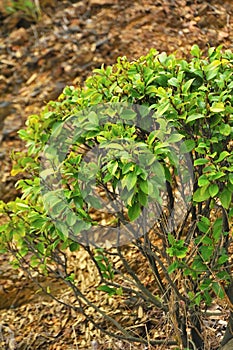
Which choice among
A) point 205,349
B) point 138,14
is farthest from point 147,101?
point 138,14

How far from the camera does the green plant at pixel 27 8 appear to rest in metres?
5.78

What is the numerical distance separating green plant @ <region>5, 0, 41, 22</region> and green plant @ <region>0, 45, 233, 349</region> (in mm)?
3001

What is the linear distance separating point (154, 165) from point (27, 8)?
3994mm

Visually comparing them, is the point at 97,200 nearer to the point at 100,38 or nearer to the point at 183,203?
the point at 183,203

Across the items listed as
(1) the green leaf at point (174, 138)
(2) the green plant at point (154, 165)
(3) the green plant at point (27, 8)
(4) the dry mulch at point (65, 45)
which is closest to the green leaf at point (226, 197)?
(2) the green plant at point (154, 165)

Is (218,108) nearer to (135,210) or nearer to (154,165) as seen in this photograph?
(154,165)

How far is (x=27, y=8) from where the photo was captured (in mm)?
5840

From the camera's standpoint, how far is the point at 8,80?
545cm

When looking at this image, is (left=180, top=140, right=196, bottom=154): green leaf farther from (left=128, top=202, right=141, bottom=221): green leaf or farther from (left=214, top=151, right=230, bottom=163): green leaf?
(left=128, top=202, right=141, bottom=221): green leaf

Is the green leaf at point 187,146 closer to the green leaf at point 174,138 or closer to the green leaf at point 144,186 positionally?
the green leaf at point 174,138

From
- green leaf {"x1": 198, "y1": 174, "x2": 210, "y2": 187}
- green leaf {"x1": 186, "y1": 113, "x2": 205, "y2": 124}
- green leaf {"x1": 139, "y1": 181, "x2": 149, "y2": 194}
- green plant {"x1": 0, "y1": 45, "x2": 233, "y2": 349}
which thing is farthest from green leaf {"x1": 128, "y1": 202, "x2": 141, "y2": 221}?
green leaf {"x1": 186, "y1": 113, "x2": 205, "y2": 124}

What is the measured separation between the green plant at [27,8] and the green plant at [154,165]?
9.85 feet

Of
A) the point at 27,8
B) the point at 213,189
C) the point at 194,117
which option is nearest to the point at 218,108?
the point at 194,117

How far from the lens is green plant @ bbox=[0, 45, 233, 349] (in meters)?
2.35
